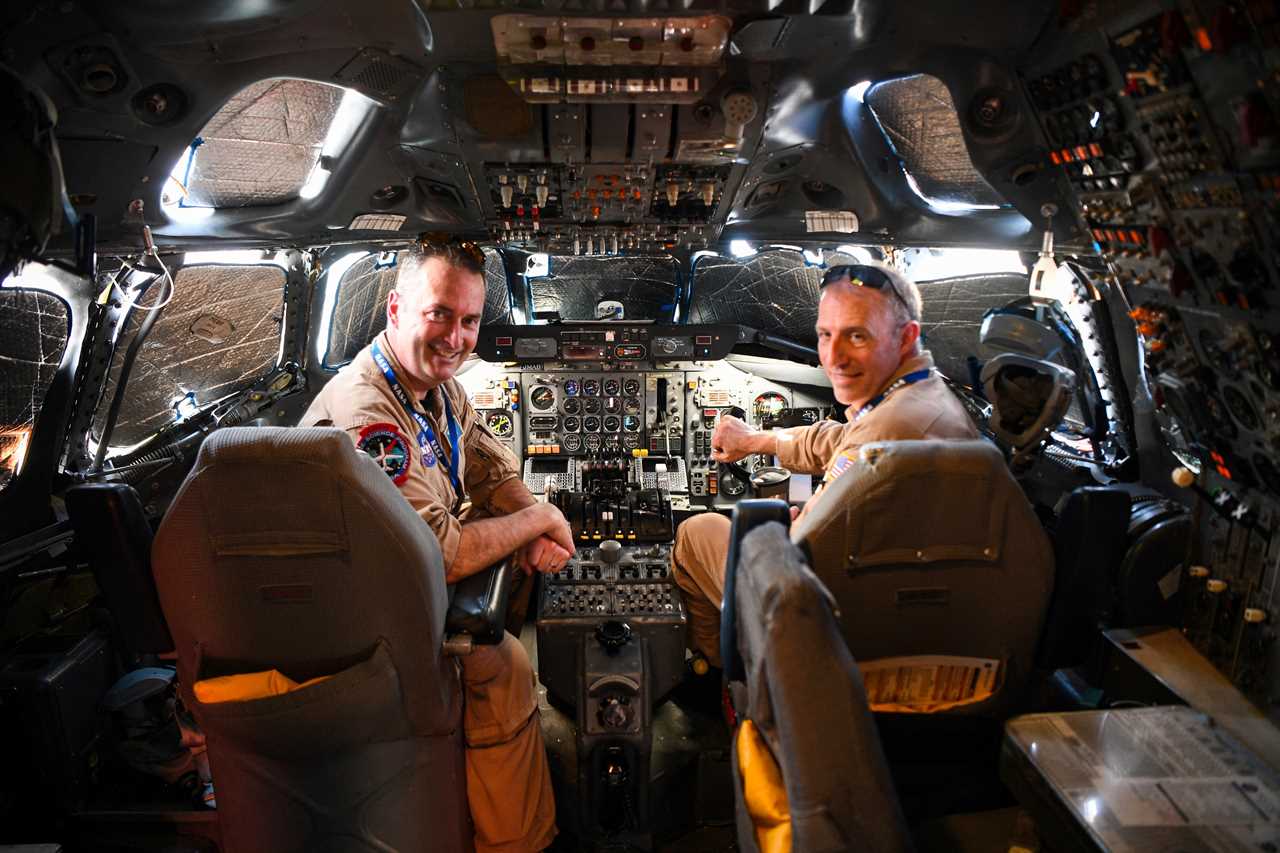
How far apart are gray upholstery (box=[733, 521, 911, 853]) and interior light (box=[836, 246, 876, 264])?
2.99 m

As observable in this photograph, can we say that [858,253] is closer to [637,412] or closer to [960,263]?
[960,263]

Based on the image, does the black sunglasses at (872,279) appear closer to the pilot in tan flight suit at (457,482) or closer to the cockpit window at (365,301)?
the pilot in tan flight suit at (457,482)

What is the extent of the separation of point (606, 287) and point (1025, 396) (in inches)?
87.6

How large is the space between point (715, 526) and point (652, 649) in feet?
1.60

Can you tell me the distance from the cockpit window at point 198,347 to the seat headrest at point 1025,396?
2.94 meters

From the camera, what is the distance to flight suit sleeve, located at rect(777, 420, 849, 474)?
3.20m

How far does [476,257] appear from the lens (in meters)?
2.64

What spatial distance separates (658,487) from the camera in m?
3.98

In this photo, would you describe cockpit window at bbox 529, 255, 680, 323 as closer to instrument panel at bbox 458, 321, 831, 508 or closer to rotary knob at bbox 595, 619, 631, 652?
instrument panel at bbox 458, 321, 831, 508

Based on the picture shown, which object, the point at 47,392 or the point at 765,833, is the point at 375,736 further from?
the point at 47,392

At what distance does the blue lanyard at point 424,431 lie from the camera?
8.06ft

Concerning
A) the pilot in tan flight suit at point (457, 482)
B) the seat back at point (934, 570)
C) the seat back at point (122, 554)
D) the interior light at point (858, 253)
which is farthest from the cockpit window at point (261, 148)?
the interior light at point (858, 253)

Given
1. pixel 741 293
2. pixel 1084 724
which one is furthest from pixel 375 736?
pixel 741 293

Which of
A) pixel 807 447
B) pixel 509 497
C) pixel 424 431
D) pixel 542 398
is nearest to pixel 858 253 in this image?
pixel 807 447
